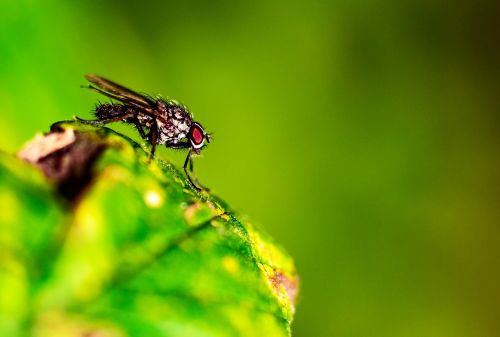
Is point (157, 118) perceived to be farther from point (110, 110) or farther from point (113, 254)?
point (113, 254)

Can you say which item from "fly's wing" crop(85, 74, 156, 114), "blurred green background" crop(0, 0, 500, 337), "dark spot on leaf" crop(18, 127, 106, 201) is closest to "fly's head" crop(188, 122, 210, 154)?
"fly's wing" crop(85, 74, 156, 114)

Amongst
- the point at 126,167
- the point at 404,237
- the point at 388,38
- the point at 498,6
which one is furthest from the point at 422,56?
the point at 126,167

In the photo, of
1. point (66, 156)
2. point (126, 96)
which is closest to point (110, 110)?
point (126, 96)

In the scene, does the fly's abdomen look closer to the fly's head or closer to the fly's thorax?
the fly's thorax

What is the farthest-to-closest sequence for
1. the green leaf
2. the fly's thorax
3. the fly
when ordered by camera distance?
the fly's thorax < the fly < the green leaf

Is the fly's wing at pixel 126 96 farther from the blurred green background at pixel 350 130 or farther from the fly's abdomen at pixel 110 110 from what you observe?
the blurred green background at pixel 350 130

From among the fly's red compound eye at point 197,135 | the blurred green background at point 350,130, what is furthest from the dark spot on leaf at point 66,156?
the blurred green background at point 350,130

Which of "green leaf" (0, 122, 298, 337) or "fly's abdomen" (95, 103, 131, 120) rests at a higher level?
"fly's abdomen" (95, 103, 131, 120)
